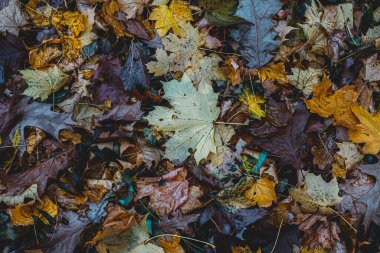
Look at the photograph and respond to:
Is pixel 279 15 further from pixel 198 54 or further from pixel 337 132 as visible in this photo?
pixel 337 132

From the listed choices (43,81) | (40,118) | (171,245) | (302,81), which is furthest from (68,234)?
(302,81)

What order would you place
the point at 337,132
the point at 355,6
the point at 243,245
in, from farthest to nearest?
the point at 355,6 < the point at 337,132 < the point at 243,245

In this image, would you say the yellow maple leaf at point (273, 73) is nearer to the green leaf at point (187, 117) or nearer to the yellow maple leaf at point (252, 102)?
the yellow maple leaf at point (252, 102)

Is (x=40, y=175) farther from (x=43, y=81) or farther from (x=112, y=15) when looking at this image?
(x=112, y=15)

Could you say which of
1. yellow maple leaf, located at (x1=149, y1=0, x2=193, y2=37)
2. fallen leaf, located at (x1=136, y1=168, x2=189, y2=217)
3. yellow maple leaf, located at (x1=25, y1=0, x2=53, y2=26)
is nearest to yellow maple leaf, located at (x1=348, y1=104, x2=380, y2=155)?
fallen leaf, located at (x1=136, y1=168, x2=189, y2=217)

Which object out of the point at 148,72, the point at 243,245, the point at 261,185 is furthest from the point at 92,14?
the point at 243,245

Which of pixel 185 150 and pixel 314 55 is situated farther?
pixel 314 55
